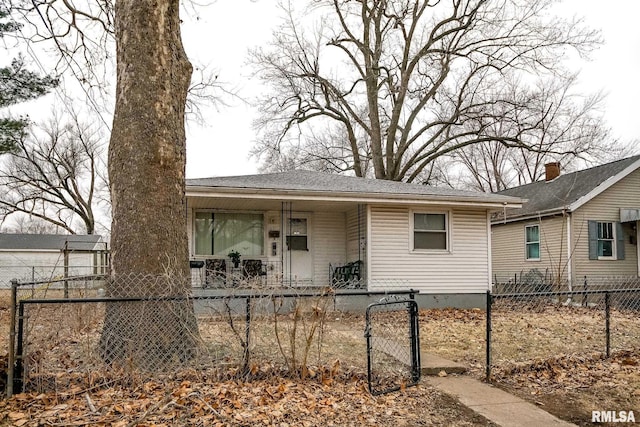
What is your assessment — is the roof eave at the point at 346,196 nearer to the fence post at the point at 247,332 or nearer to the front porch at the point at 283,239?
the front porch at the point at 283,239

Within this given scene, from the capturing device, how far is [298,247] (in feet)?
45.6

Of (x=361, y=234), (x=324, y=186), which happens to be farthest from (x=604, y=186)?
(x=324, y=186)

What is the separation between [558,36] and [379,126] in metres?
8.91

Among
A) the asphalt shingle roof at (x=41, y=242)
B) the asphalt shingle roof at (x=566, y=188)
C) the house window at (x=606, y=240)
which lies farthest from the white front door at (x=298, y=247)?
the asphalt shingle roof at (x=41, y=242)

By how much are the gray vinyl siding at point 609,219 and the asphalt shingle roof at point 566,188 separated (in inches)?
17.1

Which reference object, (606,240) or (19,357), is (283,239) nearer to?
(19,357)

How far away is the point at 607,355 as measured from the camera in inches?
274

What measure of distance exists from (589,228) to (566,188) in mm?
2256

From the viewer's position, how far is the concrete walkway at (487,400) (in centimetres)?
452

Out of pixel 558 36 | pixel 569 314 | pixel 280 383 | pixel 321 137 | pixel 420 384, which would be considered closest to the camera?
pixel 280 383

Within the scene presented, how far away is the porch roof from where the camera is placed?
1155cm

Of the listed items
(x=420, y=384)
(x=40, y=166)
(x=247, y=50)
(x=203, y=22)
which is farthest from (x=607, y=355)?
(x=40, y=166)

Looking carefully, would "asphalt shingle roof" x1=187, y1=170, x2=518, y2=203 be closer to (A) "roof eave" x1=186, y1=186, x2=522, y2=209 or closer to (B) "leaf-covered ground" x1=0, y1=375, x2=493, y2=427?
(A) "roof eave" x1=186, y1=186, x2=522, y2=209

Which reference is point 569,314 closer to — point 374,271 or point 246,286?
point 374,271
